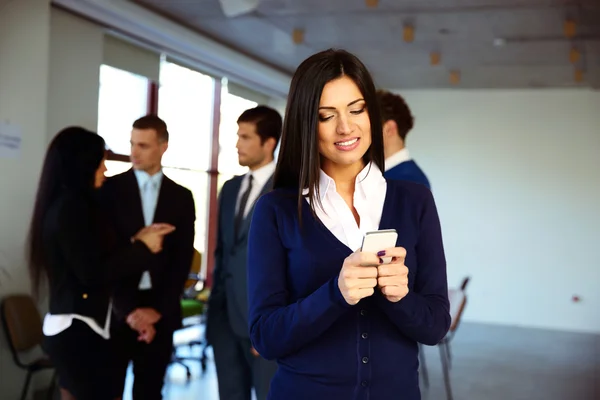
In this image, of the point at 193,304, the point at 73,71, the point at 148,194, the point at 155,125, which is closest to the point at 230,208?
the point at 148,194

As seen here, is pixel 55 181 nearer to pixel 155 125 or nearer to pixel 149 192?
pixel 149 192

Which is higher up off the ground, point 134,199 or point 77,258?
point 134,199

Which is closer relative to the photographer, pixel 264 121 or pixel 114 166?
pixel 264 121

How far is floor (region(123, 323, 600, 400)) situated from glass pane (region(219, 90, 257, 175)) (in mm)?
2431

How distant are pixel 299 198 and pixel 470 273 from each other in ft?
Answer: 31.1

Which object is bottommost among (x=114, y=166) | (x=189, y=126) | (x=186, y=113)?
(x=114, y=166)

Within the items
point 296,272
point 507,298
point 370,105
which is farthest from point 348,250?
point 507,298

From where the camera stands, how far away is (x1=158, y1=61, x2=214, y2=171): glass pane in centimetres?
816

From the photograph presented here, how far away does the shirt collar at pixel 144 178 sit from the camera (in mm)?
3484

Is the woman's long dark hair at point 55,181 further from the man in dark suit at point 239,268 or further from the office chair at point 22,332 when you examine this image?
the office chair at point 22,332

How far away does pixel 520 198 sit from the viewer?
33.9 ft

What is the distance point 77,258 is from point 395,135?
4.98ft

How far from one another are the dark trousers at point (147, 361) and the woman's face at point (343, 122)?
1.96 metres

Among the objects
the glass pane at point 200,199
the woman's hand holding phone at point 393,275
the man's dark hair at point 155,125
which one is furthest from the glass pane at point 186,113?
the woman's hand holding phone at point 393,275
